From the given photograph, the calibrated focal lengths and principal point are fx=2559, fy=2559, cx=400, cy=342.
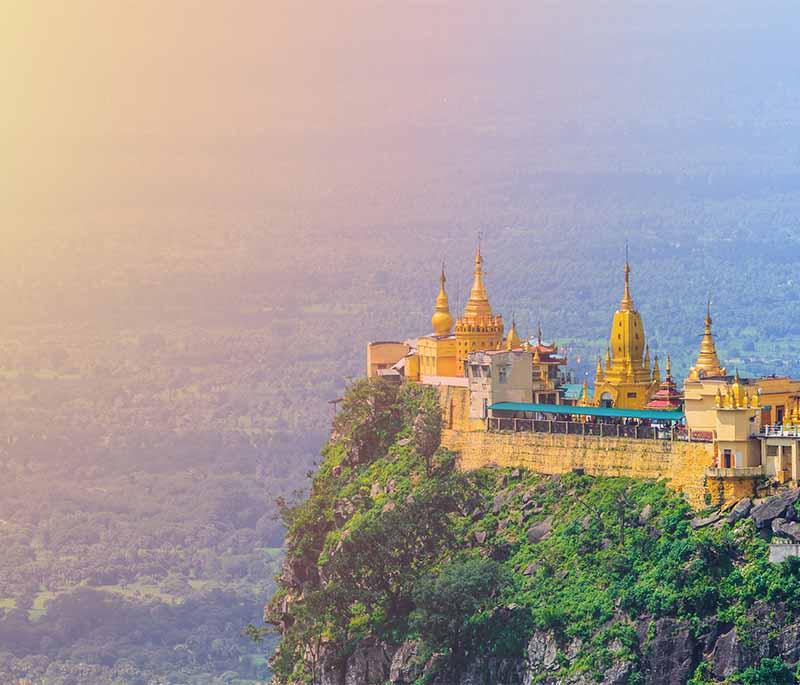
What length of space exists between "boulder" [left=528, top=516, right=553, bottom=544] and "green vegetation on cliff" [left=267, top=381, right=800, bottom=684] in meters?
0.04

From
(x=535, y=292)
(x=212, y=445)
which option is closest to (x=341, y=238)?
(x=535, y=292)

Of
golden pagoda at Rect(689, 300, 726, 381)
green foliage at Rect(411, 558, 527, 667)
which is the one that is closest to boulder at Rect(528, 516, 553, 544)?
green foliage at Rect(411, 558, 527, 667)

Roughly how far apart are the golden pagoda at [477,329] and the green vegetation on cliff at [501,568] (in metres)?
2.18

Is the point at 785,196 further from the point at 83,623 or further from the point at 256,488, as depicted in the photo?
the point at 83,623

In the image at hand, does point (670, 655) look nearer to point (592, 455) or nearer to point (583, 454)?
point (592, 455)

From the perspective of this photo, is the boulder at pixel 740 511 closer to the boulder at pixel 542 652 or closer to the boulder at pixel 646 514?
the boulder at pixel 646 514

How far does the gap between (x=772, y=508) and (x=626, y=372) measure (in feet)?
38.7

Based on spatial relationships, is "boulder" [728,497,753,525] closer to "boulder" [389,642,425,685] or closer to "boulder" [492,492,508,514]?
"boulder" [492,492,508,514]

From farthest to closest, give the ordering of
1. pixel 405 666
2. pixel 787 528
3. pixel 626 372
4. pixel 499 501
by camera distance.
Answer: pixel 626 372 → pixel 499 501 → pixel 405 666 → pixel 787 528

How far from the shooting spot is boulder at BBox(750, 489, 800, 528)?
49812mm

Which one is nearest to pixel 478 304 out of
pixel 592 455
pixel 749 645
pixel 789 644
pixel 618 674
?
pixel 592 455

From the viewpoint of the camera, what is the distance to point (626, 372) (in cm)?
6138

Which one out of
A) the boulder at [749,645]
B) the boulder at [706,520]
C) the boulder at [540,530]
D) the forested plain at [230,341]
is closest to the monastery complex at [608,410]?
the boulder at [706,520]

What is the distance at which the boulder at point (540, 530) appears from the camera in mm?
55906
